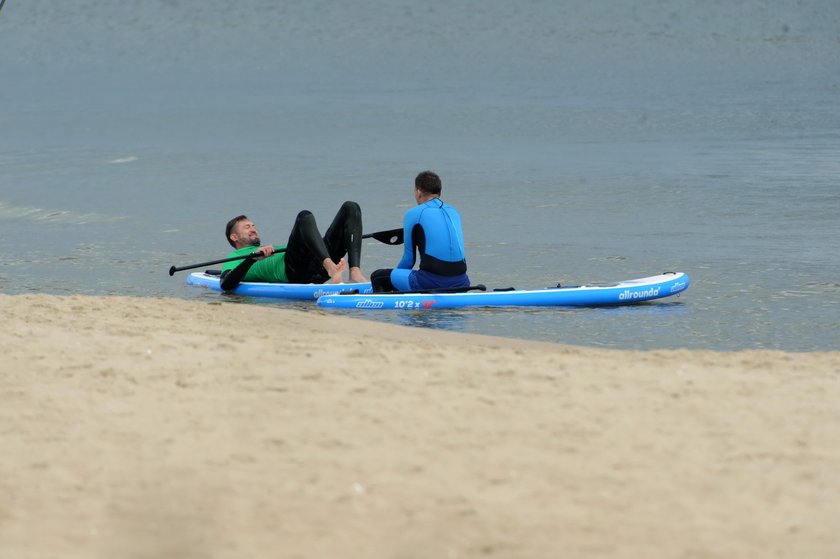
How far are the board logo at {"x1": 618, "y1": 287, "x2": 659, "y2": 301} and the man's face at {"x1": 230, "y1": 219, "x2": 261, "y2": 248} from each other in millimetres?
3404

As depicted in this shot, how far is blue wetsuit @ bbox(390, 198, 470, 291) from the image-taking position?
11.6 metres

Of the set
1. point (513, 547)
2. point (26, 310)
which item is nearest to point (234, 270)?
point (26, 310)

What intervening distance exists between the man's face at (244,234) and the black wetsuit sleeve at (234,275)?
22cm

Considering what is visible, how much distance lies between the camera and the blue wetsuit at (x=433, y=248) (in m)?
11.6

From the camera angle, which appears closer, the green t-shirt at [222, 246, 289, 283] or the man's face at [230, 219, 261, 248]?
the man's face at [230, 219, 261, 248]

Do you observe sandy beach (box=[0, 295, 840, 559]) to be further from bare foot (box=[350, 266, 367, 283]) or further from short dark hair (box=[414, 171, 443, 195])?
bare foot (box=[350, 266, 367, 283])

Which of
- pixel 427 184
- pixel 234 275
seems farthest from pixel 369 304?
pixel 234 275

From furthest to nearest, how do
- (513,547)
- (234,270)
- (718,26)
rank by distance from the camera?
(718,26) → (234,270) → (513,547)

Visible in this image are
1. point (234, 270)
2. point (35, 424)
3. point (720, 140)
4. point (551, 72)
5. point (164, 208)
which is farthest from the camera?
point (551, 72)

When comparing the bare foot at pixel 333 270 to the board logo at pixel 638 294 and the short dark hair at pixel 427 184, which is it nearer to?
the short dark hair at pixel 427 184

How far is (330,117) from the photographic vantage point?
109 ft

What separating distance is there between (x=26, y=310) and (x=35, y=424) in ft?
12.2

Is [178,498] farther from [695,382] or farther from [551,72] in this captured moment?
[551,72]

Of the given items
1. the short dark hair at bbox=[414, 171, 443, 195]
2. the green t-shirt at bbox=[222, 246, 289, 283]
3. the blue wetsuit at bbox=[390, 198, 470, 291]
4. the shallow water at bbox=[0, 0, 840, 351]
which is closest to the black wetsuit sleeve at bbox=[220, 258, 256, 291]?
the green t-shirt at bbox=[222, 246, 289, 283]
